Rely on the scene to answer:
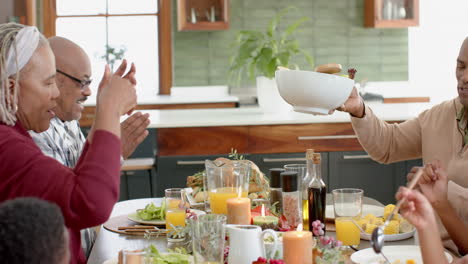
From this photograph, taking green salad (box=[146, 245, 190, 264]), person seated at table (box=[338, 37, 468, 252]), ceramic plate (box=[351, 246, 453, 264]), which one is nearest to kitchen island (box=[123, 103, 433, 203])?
person seated at table (box=[338, 37, 468, 252])

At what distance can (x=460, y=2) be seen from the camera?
653 centimetres

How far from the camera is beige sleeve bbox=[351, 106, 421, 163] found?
2.50 meters

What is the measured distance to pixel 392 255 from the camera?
1788mm

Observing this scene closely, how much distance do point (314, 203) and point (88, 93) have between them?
0.96 metres

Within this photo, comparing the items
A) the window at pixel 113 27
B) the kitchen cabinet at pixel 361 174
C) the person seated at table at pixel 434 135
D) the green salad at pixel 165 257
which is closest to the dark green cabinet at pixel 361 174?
the kitchen cabinet at pixel 361 174

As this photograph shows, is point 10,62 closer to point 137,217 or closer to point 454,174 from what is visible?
point 137,217

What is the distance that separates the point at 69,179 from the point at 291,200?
715 mm

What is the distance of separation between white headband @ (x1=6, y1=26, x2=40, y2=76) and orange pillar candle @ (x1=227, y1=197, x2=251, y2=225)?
65cm

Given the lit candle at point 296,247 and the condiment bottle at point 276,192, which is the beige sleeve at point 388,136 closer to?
the condiment bottle at point 276,192

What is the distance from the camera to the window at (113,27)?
7.10 m

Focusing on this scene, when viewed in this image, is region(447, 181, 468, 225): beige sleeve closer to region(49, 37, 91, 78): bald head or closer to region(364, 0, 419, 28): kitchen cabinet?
region(49, 37, 91, 78): bald head

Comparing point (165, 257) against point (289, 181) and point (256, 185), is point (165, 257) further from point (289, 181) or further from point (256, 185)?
point (256, 185)

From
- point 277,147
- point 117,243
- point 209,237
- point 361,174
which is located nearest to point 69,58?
point 117,243

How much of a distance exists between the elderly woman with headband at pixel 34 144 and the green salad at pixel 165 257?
6.4 inches
